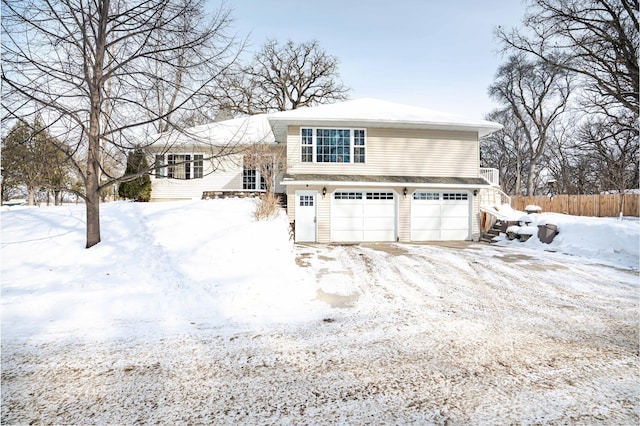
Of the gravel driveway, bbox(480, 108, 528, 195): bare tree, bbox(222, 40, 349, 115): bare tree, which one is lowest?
the gravel driveway

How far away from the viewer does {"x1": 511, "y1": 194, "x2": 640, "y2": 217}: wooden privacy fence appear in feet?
46.5

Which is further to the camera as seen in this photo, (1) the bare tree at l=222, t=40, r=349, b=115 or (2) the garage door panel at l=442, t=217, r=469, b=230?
(1) the bare tree at l=222, t=40, r=349, b=115

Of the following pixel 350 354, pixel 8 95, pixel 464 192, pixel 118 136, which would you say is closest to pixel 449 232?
pixel 464 192

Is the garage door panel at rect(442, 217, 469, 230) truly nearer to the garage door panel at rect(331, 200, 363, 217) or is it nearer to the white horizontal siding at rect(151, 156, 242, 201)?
the garage door panel at rect(331, 200, 363, 217)

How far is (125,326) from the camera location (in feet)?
13.5

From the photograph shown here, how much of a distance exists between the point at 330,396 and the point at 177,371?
151 centimetres

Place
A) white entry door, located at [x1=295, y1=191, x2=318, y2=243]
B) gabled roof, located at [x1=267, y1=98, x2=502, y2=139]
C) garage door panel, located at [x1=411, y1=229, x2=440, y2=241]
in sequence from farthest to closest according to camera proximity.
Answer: garage door panel, located at [x1=411, y1=229, x2=440, y2=241] < gabled roof, located at [x1=267, y1=98, x2=502, y2=139] < white entry door, located at [x1=295, y1=191, x2=318, y2=243]

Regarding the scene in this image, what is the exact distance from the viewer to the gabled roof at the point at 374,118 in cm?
1260

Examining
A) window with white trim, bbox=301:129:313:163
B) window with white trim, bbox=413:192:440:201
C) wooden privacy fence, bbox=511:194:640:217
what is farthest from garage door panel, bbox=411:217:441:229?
wooden privacy fence, bbox=511:194:640:217

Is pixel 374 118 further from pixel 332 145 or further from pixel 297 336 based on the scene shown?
pixel 297 336

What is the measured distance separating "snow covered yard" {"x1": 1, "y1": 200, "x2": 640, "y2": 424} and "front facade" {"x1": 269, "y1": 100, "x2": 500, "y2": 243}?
14.6 feet

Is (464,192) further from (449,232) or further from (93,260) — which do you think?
(93,260)

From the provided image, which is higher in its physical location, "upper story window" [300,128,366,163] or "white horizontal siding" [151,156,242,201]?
"upper story window" [300,128,366,163]

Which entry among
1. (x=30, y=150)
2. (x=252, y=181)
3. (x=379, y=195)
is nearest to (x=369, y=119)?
(x=379, y=195)
